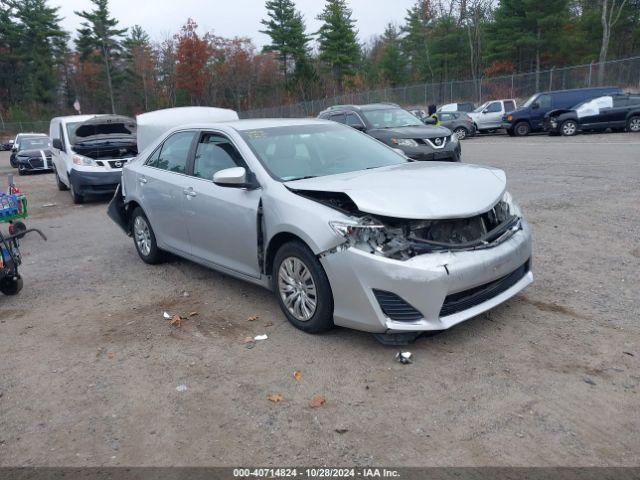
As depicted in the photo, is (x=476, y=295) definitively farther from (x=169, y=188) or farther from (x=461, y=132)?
(x=461, y=132)

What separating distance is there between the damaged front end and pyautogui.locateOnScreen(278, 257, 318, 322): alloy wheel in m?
0.47

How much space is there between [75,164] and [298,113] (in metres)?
41.5

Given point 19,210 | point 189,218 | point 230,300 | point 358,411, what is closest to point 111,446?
point 358,411

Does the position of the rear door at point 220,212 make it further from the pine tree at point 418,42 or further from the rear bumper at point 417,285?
the pine tree at point 418,42

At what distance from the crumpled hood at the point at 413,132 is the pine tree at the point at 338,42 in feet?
161

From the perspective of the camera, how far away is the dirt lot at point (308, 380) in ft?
9.95

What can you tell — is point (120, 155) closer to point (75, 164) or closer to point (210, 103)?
point (75, 164)

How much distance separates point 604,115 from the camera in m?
20.9

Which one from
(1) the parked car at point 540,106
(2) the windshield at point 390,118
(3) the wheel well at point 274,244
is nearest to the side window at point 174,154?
(3) the wheel well at point 274,244

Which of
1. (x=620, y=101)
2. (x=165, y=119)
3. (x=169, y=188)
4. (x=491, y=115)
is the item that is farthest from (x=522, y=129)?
(x=169, y=188)

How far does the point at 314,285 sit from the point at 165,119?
836cm

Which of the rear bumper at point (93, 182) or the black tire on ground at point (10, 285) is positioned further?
the rear bumper at point (93, 182)

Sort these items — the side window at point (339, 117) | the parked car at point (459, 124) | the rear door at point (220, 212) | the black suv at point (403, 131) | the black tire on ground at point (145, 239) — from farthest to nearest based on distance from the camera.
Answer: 1. the parked car at point (459, 124)
2. the side window at point (339, 117)
3. the black suv at point (403, 131)
4. the black tire on ground at point (145, 239)
5. the rear door at point (220, 212)

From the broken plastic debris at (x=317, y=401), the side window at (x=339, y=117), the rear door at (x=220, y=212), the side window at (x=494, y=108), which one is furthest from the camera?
the side window at (x=494, y=108)
